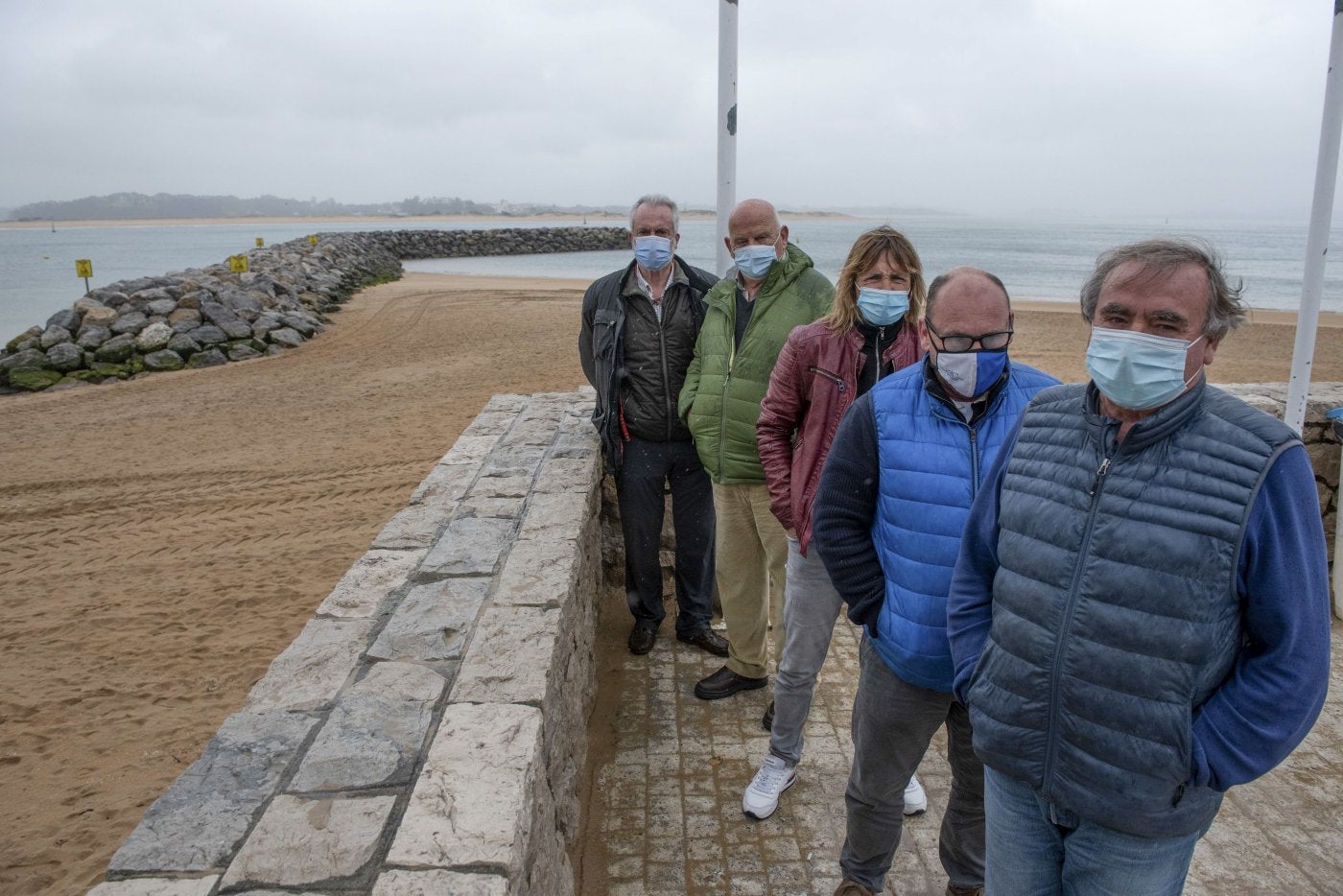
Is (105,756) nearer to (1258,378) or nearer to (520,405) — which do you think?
(520,405)

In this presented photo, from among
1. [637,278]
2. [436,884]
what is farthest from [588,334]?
[436,884]

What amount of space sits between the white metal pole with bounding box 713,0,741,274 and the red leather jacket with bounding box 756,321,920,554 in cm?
185

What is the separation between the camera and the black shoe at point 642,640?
4273 mm

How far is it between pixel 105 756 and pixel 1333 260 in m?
58.6

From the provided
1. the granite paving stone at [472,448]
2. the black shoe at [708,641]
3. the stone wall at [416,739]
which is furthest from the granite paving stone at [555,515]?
the granite paving stone at [472,448]

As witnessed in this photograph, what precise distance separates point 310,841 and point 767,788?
1.73 m

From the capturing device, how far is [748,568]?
3695mm

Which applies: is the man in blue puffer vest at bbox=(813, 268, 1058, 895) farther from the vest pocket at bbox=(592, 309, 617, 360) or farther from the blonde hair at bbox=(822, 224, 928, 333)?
the vest pocket at bbox=(592, 309, 617, 360)

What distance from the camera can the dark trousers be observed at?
13.3ft

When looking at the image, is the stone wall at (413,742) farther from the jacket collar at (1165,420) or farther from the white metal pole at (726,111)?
the white metal pole at (726,111)

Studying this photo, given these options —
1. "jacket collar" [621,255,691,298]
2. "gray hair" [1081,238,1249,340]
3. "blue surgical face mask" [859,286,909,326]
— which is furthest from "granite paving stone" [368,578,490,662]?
"gray hair" [1081,238,1249,340]

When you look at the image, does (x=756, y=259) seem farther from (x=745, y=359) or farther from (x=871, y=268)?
(x=871, y=268)

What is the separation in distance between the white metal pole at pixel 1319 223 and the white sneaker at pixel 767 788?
123 inches

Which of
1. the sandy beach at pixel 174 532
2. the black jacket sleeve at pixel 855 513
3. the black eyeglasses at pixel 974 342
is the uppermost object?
the black eyeglasses at pixel 974 342
